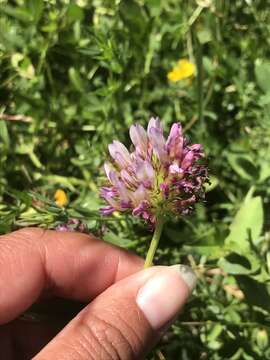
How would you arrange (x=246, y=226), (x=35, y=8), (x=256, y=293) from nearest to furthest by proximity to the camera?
1. (x=256, y=293)
2. (x=246, y=226)
3. (x=35, y=8)

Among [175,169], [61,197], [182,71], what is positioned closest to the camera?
[175,169]

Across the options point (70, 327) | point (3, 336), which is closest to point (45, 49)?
point (3, 336)

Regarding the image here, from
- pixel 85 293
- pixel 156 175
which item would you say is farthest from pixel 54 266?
pixel 156 175

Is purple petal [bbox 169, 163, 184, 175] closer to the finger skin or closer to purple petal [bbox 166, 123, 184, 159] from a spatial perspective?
purple petal [bbox 166, 123, 184, 159]

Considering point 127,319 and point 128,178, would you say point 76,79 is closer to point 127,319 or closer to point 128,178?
point 128,178

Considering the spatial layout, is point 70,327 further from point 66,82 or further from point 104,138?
point 66,82

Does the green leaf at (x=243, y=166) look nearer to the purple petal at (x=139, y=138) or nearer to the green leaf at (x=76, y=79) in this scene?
the green leaf at (x=76, y=79)

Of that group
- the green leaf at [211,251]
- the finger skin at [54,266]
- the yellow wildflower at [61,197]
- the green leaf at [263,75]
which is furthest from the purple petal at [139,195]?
the green leaf at [263,75]

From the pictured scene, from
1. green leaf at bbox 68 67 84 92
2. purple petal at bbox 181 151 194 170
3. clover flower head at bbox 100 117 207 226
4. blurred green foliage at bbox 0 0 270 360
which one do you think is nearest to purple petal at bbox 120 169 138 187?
clover flower head at bbox 100 117 207 226
